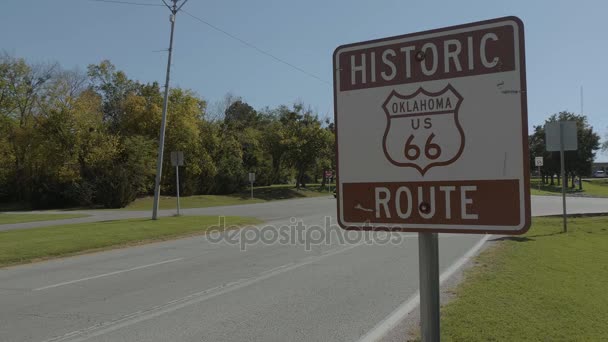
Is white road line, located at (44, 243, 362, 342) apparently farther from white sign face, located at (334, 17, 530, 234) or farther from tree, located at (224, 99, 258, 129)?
tree, located at (224, 99, 258, 129)

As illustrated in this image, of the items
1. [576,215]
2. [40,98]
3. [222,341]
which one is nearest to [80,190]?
[40,98]

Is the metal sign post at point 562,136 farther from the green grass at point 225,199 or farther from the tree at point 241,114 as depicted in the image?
the tree at point 241,114

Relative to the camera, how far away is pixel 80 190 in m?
39.8

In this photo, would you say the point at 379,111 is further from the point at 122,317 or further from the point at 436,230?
the point at 122,317

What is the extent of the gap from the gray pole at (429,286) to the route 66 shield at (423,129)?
28 centimetres

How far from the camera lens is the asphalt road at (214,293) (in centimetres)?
603

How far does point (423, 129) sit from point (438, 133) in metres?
0.05

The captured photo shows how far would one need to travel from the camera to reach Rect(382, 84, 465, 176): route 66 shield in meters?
1.81

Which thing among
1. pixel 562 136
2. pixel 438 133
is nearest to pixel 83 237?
pixel 562 136

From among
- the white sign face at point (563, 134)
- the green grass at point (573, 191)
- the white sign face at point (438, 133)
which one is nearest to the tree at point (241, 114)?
the green grass at point (573, 191)

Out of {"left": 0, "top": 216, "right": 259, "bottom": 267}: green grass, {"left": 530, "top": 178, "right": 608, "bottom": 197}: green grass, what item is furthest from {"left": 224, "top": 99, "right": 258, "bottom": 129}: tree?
{"left": 0, "top": 216, "right": 259, "bottom": 267}: green grass

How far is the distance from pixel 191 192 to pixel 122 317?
47.9 meters

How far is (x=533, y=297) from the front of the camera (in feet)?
22.2

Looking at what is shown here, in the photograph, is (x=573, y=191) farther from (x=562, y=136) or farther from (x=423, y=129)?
(x=423, y=129)
